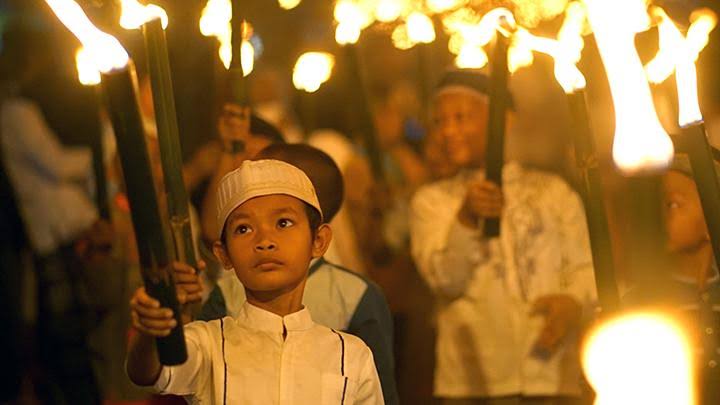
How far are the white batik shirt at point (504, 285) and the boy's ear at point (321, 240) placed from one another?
7.97 feet

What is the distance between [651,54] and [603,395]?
140 inches

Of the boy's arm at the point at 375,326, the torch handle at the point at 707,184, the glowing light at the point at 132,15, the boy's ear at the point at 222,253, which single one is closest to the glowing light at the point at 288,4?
the boy's arm at the point at 375,326

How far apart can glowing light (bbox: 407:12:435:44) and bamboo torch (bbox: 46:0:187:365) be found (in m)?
6.54

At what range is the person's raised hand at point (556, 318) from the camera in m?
7.69

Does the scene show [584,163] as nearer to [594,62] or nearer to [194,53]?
[594,62]

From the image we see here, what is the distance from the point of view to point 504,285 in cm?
786

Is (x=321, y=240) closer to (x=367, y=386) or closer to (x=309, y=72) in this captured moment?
(x=367, y=386)

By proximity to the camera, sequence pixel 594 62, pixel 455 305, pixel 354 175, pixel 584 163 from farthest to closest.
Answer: pixel 594 62 → pixel 354 175 → pixel 455 305 → pixel 584 163

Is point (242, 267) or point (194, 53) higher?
point (194, 53)

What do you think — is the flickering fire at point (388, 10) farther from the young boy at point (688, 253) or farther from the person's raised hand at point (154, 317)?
the person's raised hand at point (154, 317)

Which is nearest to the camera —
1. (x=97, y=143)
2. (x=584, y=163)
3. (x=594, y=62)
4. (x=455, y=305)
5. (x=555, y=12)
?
(x=584, y=163)

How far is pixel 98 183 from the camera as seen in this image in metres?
7.42

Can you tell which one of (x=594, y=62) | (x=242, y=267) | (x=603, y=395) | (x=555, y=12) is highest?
(x=555, y=12)

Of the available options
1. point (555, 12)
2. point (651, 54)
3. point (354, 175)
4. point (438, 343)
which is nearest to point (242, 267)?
point (438, 343)
